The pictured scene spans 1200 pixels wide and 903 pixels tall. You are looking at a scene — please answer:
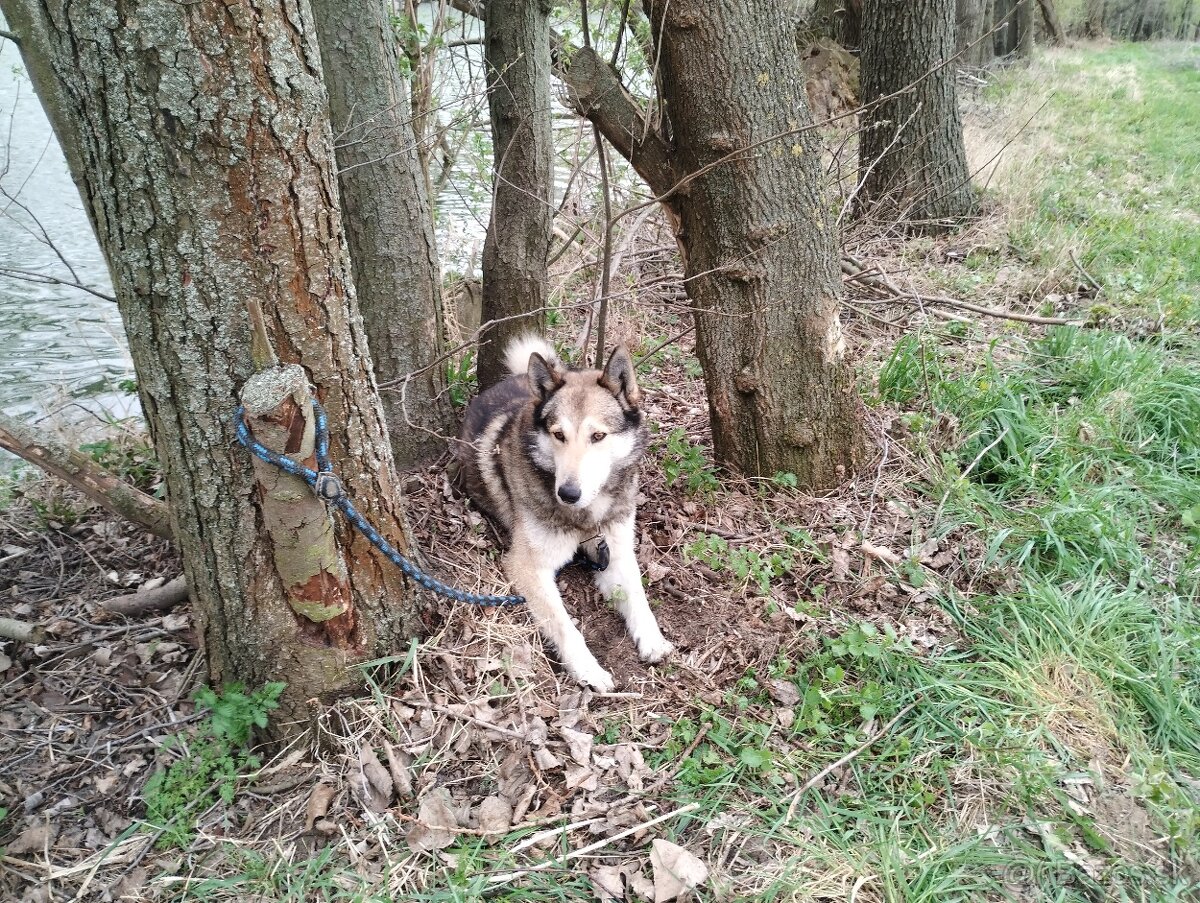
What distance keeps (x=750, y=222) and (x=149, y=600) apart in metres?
2.98

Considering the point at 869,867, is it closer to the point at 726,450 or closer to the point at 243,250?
the point at 726,450

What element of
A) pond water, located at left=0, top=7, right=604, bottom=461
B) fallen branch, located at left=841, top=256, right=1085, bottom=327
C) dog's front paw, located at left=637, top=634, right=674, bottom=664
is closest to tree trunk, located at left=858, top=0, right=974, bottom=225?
fallen branch, located at left=841, top=256, right=1085, bottom=327

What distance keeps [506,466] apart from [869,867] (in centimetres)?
219

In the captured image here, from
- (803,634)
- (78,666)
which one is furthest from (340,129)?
(803,634)

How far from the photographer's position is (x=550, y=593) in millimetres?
3061

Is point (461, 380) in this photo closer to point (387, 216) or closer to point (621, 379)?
point (387, 216)

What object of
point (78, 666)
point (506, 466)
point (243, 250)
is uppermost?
point (243, 250)

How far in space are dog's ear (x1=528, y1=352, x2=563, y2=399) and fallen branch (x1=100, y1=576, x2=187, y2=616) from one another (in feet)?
5.37

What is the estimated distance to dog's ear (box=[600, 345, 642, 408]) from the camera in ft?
10.5

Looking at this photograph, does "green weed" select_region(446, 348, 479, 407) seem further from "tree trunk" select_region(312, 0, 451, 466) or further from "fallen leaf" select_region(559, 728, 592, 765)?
"fallen leaf" select_region(559, 728, 592, 765)

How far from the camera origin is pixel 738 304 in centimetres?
338

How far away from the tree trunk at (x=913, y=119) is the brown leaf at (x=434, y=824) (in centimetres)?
606

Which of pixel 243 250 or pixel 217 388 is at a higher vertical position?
pixel 243 250

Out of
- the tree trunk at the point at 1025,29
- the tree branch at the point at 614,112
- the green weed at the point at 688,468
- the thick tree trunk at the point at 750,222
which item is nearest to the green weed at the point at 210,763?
the green weed at the point at 688,468
